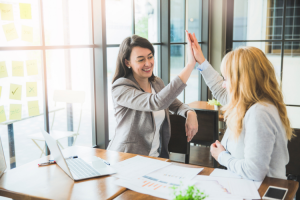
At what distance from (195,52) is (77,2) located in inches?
48.2

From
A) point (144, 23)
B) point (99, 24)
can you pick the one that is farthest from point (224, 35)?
point (99, 24)

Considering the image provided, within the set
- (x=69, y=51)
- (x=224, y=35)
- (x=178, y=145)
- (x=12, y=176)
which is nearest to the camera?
(x=12, y=176)

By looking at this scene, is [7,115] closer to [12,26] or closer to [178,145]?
[12,26]

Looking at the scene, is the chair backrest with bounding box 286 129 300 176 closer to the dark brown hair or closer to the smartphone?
the smartphone

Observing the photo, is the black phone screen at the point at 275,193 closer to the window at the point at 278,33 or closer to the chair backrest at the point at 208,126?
the chair backrest at the point at 208,126

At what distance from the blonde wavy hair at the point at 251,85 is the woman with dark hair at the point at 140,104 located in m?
0.47

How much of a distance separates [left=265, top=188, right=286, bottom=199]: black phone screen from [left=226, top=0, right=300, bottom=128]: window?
3223 millimetres

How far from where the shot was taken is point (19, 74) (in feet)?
6.49

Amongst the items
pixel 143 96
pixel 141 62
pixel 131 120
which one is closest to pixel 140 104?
pixel 143 96

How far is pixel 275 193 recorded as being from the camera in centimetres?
115

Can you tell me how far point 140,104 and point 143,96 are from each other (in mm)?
53

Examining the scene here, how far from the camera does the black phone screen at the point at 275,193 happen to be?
1.13 meters

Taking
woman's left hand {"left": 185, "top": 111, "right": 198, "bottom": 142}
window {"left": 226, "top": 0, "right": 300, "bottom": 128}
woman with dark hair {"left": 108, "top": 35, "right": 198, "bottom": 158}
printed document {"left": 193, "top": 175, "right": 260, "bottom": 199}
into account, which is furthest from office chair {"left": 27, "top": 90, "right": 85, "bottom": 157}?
window {"left": 226, "top": 0, "right": 300, "bottom": 128}

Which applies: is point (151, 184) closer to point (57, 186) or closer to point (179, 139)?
point (57, 186)
